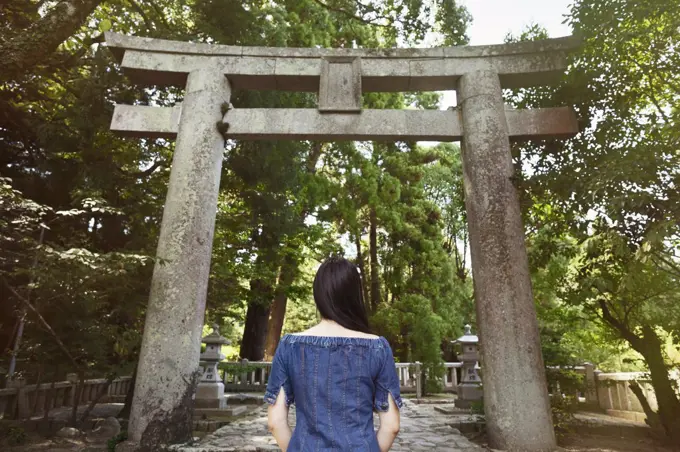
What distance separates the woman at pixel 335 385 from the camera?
1704 mm

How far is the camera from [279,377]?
5.89ft

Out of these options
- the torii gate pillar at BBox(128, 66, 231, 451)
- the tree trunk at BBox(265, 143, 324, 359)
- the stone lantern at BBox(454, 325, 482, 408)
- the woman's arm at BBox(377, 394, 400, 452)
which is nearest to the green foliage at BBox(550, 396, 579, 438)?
the stone lantern at BBox(454, 325, 482, 408)

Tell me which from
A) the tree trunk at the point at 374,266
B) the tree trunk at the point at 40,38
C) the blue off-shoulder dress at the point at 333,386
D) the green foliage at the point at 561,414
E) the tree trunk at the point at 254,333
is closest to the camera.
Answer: the blue off-shoulder dress at the point at 333,386

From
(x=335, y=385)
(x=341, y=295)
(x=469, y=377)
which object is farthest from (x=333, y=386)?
(x=469, y=377)

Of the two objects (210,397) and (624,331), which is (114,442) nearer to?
(210,397)

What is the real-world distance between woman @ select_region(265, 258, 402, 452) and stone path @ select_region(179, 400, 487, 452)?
313cm

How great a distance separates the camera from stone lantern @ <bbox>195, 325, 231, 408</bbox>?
26.7 feet

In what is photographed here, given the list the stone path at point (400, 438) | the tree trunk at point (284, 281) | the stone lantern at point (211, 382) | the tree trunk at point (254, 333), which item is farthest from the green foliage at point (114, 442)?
the tree trunk at point (254, 333)

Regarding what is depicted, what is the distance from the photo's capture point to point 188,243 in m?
5.34

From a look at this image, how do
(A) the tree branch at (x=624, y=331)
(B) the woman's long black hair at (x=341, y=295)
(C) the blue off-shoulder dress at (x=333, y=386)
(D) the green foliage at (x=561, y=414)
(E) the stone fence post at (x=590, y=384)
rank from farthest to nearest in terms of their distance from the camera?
(E) the stone fence post at (x=590, y=384) < (A) the tree branch at (x=624, y=331) < (D) the green foliage at (x=561, y=414) < (B) the woman's long black hair at (x=341, y=295) < (C) the blue off-shoulder dress at (x=333, y=386)

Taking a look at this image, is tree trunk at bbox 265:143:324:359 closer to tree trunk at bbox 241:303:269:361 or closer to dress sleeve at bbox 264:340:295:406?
tree trunk at bbox 241:303:269:361

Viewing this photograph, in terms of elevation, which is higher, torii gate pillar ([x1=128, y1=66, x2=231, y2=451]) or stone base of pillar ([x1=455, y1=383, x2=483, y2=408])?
torii gate pillar ([x1=128, y1=66, x2=231, y2=451])

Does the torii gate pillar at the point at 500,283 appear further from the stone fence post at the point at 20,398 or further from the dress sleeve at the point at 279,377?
the stone fence post at the point at 20,398

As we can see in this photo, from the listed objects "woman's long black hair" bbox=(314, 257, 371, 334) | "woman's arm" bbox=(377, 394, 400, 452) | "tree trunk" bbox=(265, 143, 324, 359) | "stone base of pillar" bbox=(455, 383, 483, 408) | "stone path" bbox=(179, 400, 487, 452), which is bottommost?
"stone path" bbox=(179, 400, 487, 452)
